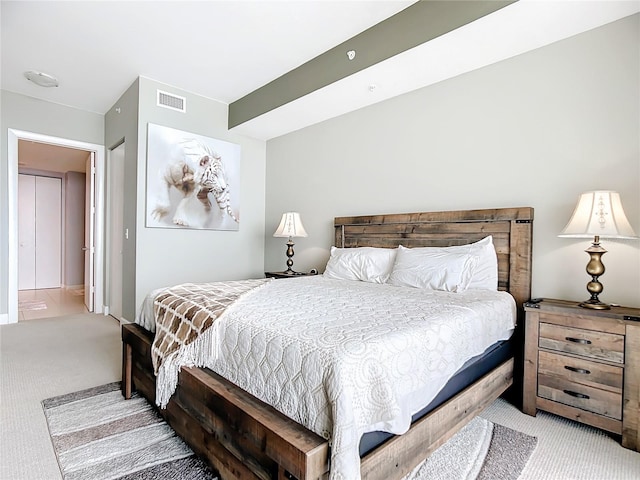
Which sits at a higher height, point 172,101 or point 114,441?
point 172,101

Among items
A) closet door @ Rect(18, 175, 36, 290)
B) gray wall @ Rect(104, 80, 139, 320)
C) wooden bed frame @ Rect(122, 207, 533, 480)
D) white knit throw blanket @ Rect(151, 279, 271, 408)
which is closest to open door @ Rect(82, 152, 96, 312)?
gray wall @ Rect(104, 80, 139, 320)

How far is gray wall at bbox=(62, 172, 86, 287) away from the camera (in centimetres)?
718

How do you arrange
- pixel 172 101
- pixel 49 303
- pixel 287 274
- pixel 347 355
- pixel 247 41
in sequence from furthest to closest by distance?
pixel 49 303
pixel 287 274
pixel 172 101
pixel 247 41
pixel 347 355

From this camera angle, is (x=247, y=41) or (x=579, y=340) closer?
(x=579, y=340)

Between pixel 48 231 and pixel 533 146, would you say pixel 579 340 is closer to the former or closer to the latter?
pixel 533 146

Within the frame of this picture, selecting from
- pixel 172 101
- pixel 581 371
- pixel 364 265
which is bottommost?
pixel 581 371

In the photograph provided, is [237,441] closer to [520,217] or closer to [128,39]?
[520,217]

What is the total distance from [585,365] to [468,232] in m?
1.18

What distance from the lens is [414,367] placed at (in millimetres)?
1321

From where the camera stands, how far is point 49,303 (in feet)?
17.9

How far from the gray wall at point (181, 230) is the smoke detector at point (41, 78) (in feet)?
2.18

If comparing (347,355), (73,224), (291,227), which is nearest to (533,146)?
(347,355)

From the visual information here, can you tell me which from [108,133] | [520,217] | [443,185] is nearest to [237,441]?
[520,217]

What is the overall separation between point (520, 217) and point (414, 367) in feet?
5.74
